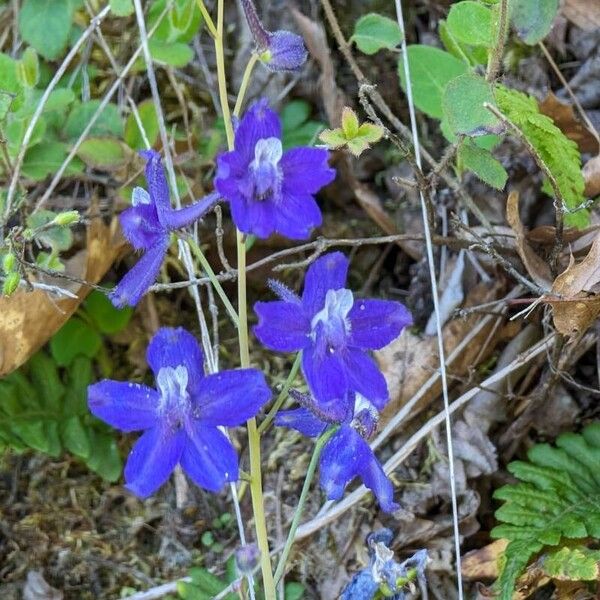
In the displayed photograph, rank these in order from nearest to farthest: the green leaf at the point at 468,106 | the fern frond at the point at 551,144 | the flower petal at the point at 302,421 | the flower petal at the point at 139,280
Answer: the flower petal at the point at 139,280 < the flower petal at the point at 302,421 < the green leaf at the point at 468,106 < the fern frond at the point at 551,144

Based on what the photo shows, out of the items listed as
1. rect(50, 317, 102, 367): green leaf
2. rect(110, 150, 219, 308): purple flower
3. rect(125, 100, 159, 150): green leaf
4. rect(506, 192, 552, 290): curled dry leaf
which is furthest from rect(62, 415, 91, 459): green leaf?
rect(506, 192, 552, 290): curled dry leaf

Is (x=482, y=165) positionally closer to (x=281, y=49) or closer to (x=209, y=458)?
(x=281, y=49)

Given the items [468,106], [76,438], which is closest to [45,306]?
[76,438]

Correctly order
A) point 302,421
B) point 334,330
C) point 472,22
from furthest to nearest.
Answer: point 472,22 < point 302,421 < point 334,330

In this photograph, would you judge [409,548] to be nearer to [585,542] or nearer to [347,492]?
[347,492]

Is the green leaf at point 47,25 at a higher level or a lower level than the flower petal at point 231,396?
higher

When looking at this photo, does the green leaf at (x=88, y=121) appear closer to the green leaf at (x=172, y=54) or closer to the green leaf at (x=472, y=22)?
the green leaf at (x=172, y=54)

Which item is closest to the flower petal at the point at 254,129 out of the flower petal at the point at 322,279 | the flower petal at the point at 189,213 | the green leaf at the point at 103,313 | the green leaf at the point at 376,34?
the flower petal at the point at 189,213
